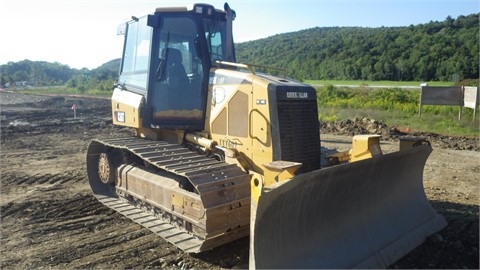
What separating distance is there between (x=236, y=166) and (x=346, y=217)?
1499 mm

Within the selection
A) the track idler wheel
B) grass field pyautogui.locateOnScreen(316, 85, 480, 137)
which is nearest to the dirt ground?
the track idler wheel

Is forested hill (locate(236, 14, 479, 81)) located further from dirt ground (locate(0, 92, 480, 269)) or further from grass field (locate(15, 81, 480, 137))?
dirt ground (locate(0, 92, 480, 269))

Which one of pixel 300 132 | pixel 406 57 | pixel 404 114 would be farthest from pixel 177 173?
pixel 406 57

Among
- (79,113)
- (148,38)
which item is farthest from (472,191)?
(79,113)

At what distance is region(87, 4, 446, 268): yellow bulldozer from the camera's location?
14.6 feet

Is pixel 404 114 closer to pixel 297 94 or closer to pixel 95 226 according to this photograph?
pixel 297 94

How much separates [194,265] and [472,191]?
19.6 feet

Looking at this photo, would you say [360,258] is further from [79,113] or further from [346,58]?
[346,58]

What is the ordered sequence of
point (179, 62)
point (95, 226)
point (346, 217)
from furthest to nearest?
point (179, 62) → point (95, 226) → point (346, 217)

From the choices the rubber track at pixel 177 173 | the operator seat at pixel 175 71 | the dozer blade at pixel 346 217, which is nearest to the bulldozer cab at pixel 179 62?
the operator seat at pixel 175 71

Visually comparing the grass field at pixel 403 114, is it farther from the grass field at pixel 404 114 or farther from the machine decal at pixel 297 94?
the machine decal at pixel 297 94

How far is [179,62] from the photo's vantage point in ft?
20.9

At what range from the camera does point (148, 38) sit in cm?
653

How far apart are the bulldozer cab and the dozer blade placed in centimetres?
239
